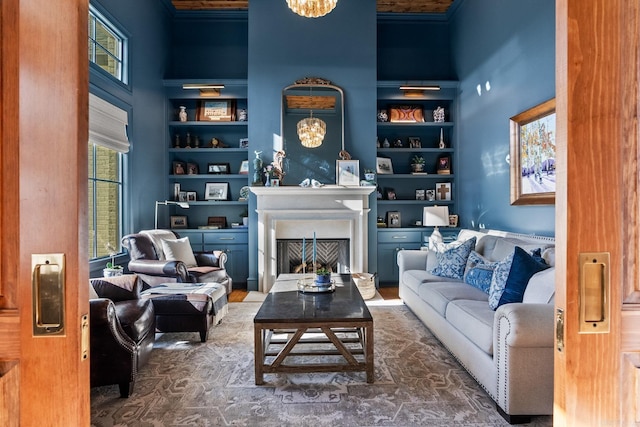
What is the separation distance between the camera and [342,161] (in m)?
5.35

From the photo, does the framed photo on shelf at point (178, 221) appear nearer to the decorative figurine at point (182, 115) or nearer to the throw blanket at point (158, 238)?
the throw blanket at point (158, 238)

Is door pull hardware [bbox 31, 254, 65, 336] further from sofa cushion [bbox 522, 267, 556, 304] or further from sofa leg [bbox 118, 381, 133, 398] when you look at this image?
sofa cushion [bbox 522, 267, 556, 304]

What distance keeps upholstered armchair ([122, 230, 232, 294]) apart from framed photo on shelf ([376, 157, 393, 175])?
2.79 meters

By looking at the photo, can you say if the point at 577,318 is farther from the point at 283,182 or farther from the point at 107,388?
the point at 283,182

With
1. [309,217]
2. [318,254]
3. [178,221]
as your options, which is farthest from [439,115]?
[178,221]

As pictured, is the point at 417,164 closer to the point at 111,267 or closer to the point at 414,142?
the point at 414,142

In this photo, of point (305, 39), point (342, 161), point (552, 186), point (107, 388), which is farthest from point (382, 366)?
point (305, 39)

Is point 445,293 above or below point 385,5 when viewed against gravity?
below

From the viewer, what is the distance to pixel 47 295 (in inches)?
24.9

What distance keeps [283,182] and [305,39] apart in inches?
85.1

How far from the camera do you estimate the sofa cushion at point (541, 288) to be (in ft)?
6.86

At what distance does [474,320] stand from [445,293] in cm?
69

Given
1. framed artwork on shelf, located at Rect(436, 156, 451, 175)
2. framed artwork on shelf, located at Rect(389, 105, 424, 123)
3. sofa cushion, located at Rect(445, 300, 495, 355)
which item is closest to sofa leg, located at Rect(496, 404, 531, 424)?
sofa cushion, located at Rect(445, 300, 495, 355)

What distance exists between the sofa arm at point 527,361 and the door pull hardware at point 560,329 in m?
1.43
